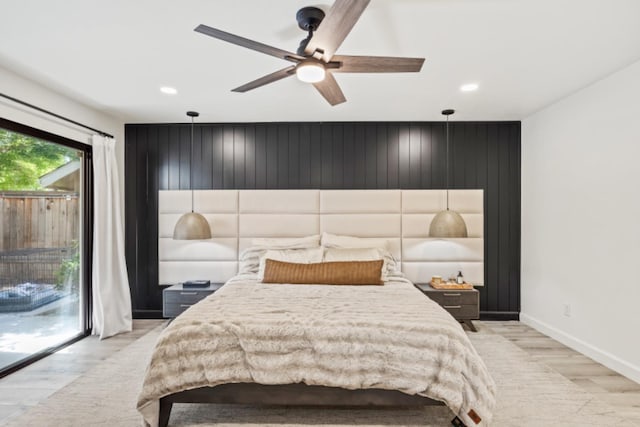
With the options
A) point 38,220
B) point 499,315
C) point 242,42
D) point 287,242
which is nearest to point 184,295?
point 287,242

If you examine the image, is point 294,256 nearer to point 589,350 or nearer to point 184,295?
point 184,295

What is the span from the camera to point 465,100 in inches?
136

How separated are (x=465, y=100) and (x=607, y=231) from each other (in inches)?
68.1

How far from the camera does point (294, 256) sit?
11.8 ft

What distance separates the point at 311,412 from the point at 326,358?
50cm

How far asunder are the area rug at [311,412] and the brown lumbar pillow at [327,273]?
116 cm

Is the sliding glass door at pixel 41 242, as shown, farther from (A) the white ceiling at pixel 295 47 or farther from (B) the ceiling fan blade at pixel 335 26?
(B) the ceiling fan blade at pixel 335 26

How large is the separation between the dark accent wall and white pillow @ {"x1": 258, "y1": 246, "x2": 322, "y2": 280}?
3.01 ft

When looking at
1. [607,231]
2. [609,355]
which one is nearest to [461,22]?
[607,231]

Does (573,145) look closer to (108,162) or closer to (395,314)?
(395,314)

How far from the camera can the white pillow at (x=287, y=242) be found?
3.92 m

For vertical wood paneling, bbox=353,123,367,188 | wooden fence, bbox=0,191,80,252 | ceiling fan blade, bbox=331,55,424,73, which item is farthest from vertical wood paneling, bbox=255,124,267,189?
ceiling fan blade, bbox=331,55,424,73

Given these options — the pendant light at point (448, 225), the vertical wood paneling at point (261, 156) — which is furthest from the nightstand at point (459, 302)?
the vertical wood paneling at point (261, 156)

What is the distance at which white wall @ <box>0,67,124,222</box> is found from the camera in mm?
2740
